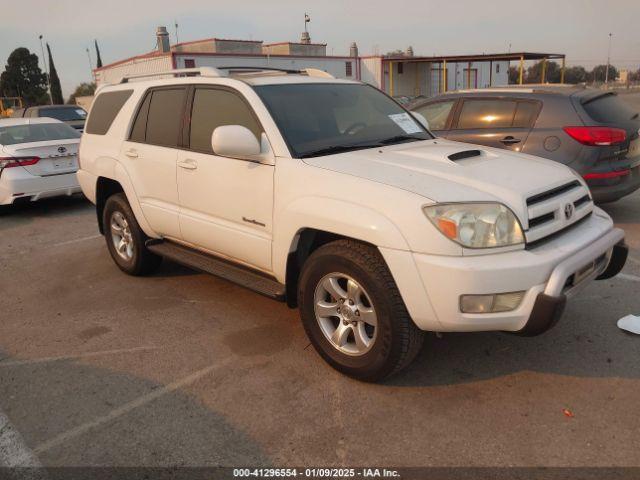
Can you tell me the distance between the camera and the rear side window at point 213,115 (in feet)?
12.6

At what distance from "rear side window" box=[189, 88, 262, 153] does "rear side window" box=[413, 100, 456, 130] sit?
3.69 meters

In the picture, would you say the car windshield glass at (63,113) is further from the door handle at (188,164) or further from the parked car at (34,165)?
the door handle at (188,164)

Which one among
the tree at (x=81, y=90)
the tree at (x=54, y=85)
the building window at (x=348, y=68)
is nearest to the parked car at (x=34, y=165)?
the building window at (x=348, y=68)

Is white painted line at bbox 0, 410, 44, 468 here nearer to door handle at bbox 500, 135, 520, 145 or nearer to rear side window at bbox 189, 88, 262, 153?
rear side window at bbox 189, 88, 262, 153

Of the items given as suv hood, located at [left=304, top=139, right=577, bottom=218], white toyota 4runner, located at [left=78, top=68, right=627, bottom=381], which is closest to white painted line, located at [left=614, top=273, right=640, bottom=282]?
white toyota 4runner, located at [left=78, top=68, right=627, bottom=381]

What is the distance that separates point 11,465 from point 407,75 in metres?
41.2

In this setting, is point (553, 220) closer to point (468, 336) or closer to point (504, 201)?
point (504, 201)

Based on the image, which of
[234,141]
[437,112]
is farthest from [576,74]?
[234,141]

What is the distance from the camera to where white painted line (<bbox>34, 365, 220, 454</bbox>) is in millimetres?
2830

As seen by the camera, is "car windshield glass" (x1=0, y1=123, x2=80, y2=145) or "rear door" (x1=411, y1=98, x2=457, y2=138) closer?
"rear door" (x1=411, y1=98, x2=457, y2=138)

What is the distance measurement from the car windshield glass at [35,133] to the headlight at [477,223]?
25.2 feet

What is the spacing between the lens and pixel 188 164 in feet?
13.7

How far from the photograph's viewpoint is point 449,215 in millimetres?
2809

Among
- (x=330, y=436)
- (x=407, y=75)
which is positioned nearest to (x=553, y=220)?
(x=330, y=436)
